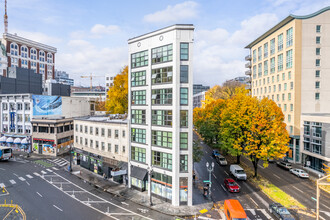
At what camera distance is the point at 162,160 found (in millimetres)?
27750

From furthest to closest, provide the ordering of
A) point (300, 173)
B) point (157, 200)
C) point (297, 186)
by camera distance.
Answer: point (300, 173) → point (297, 186) → point (157, 200)

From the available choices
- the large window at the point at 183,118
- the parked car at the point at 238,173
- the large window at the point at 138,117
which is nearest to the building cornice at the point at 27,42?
the large window at the point at 138,117

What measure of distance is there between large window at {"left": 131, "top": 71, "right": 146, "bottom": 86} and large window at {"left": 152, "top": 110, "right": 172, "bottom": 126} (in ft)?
17.4

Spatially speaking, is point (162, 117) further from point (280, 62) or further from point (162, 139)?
point (280, 62)

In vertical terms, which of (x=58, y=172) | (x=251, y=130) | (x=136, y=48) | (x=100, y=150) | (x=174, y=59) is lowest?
(x=58, y=172)

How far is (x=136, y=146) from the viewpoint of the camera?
3134cm

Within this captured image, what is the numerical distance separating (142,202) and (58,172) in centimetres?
2266

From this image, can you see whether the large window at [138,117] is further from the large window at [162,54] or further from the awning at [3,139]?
the awning at [3,139]

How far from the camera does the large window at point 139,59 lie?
30.1 metres

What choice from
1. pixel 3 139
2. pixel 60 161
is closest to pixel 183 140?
pixel 60 161

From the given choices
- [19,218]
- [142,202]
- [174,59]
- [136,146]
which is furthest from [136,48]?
[19,218]

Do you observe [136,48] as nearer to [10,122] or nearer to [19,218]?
[19,218]

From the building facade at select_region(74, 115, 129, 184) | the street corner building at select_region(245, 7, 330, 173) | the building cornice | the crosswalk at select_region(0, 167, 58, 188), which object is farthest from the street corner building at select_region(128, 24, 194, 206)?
the building cornice

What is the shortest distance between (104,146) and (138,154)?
9.26 metres
